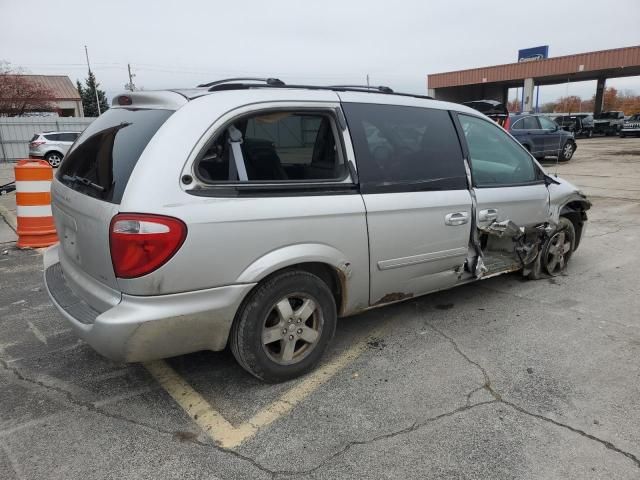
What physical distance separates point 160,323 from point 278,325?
2.35 ft

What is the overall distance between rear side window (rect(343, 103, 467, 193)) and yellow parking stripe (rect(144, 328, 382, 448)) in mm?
1225

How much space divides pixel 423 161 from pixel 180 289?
6.51ft

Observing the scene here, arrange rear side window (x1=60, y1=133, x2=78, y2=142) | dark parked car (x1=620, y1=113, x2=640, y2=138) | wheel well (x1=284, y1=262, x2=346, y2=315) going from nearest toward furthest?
wheel well (x1=284, y1=262, x2=346, y2=315)
rear side window (x1=60, y1=133, x2=78, y2=142)
dark parked car (x1=620, y1=113, x2=640, y2=138)

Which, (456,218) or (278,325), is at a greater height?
(456,218)

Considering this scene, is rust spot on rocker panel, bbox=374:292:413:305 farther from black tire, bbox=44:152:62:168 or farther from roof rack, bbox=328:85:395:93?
black tire, bbox=44:152:62:168

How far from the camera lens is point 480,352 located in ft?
11.6

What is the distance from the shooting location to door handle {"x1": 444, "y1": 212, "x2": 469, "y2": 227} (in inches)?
143

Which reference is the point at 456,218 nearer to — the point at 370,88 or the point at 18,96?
the point at 370,88

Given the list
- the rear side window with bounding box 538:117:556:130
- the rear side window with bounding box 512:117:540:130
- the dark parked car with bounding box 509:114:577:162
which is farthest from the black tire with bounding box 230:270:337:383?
the rear side window with bounding box 538:117:556:130

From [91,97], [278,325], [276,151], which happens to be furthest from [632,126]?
[91,97]

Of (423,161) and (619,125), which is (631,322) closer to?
(423,161)

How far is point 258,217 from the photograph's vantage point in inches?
107

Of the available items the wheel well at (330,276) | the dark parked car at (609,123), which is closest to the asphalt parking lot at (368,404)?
the wheel well at (330,276)

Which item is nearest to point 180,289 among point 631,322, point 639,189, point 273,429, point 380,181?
point 273,429
